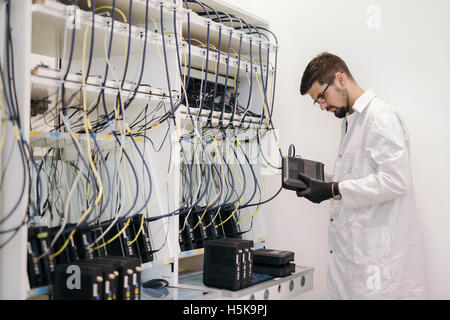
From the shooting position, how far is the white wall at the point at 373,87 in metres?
2.53

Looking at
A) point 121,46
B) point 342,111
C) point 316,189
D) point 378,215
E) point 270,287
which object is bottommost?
point 270,287

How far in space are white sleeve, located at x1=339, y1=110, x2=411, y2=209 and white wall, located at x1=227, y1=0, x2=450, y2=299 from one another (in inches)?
17.1

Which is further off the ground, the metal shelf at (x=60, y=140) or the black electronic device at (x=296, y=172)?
the metal shelf at (x=60, y=140)

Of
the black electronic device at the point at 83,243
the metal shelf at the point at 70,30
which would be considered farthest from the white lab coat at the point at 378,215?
the black electronic device at the point at 83,243

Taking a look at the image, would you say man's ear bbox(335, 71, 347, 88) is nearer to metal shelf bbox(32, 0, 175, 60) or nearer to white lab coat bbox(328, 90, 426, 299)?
white lab coat bbox(328, 90, 426, 299)

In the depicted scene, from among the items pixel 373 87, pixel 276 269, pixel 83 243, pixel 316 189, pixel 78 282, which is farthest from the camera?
pixel 373 87

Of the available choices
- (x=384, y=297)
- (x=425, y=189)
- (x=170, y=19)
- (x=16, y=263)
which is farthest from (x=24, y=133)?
(x=425, y=189)

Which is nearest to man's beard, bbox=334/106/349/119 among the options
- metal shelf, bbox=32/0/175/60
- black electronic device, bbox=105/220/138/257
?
metal shelf, bbox=32/0/175/60

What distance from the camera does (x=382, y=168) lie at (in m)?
2.16

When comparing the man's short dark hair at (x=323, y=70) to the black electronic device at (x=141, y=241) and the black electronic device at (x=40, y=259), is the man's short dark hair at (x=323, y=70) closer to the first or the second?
the black electronic device at (x=141, y=241)

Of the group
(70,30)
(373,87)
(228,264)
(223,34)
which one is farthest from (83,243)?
(373,87)

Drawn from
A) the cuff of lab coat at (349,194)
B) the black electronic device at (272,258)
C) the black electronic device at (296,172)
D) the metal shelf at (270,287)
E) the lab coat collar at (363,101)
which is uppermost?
the lab coat collar at (363,101)

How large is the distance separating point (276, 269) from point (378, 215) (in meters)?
0.57

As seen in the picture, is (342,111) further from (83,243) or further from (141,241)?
(83,243)
